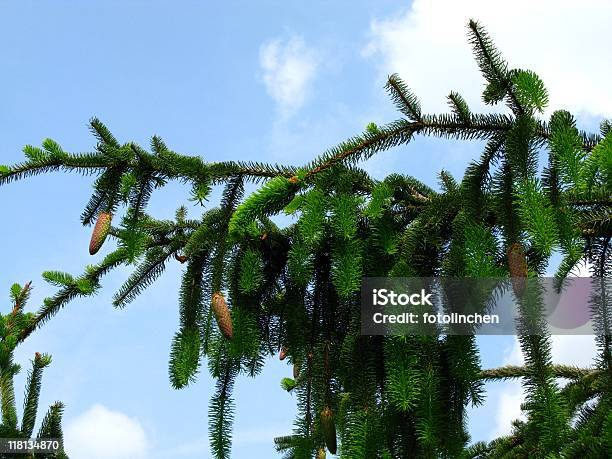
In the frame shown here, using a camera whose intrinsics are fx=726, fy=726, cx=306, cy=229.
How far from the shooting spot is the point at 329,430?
2.82 metres

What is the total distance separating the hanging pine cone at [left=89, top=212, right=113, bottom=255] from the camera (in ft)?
9.55

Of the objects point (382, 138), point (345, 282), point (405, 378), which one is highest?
point (382, 138)

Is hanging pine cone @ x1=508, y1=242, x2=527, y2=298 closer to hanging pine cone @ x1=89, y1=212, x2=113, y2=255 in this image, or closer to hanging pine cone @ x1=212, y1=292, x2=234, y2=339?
hanging pine cone @ x1=212, y1=292, x2=234, y2=339

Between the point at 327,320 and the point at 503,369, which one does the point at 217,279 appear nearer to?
the point at 327,320

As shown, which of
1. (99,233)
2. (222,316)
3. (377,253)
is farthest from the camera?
(377,253)

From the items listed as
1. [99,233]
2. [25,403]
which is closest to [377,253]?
[99,233]

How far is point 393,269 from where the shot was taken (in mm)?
2898

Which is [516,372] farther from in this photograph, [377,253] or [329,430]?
[329,430]

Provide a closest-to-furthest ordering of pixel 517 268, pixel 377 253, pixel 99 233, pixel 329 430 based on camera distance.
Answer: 1. pixel 517 268
2. pixel 329 430
3. pixel 99 233
4. pixel 377 253

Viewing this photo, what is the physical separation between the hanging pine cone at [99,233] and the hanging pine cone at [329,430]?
1121 mm

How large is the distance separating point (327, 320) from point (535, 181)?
1196mm

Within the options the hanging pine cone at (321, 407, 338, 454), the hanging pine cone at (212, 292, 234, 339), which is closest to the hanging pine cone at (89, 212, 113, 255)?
the hanging pine cone at (212, 292, 234, 339)

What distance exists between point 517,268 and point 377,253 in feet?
2.65

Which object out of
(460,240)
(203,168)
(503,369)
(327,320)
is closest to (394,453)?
(327,320)
